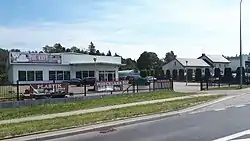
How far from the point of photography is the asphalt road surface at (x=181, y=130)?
10727mm

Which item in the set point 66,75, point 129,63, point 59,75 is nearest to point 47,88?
point 59,75

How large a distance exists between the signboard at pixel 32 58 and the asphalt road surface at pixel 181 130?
142ft

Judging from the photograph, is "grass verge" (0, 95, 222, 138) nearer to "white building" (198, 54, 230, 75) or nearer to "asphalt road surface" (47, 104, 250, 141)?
"asphalt road surface" (47, 104, 250, 141)

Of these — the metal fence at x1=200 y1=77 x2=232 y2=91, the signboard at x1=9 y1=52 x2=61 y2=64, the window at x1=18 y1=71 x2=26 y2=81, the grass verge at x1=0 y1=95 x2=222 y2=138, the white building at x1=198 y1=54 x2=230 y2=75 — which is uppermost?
the white building at x1=198 y1=54 x2=230 y2=75

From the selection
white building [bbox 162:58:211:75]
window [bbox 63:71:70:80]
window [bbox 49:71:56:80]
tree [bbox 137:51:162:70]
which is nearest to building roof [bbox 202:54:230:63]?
white building [bbox 162:58:211:75]

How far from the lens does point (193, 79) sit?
245ft

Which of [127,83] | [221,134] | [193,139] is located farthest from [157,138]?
[127,83]

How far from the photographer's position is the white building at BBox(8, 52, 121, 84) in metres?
55.0

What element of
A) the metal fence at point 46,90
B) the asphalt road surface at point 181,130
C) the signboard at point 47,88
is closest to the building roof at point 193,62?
the metal fence at point 46,90

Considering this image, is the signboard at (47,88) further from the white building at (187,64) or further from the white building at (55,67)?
the white building at (187,64)

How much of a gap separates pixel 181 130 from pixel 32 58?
47.0 metres

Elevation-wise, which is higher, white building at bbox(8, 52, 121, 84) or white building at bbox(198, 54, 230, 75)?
white building at bbox(198, 54, 230, 75)

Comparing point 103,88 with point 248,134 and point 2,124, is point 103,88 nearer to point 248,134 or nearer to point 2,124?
point 2,124

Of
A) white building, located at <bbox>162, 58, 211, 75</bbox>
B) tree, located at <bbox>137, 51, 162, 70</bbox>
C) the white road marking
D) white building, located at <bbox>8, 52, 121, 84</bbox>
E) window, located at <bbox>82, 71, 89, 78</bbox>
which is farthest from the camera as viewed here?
tree, located at <bbox>137, 51, 162, 70</bbox>
